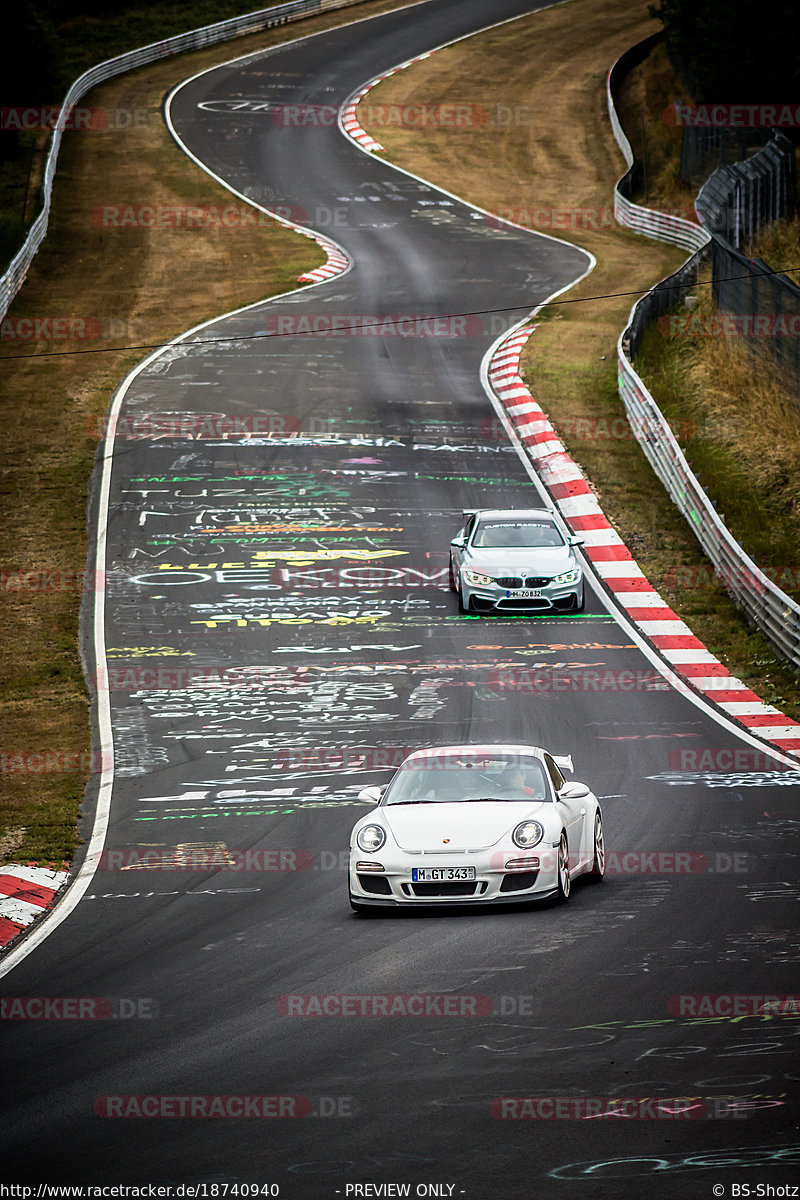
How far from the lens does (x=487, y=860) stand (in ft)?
37.2

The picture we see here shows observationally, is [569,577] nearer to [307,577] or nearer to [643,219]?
[307,577]

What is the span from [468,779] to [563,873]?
1.24m

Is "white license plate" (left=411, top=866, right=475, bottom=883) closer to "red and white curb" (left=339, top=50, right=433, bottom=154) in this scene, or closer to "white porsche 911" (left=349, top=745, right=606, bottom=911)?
"white porsche 911" (left=349, top=745, right=606, bottom=911)

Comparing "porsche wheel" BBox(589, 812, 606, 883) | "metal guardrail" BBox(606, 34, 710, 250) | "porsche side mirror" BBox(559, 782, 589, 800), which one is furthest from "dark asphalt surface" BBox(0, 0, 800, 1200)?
"metal guardrail" BBox(606, 34, 710, 250)

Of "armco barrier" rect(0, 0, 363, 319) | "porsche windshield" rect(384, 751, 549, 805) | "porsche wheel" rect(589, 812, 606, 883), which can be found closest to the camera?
"porsche windshield" rect(384, 751, 549, 805)

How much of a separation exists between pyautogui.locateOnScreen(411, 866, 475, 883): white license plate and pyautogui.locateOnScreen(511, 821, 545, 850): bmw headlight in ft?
1.28

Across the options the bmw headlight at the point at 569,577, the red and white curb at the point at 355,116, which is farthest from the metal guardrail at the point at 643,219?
the bmw headlight at the point at 569,577

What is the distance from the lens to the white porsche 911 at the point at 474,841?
37.4 feet

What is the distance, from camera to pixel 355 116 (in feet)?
215

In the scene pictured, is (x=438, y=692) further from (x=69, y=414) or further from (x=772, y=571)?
(x=69, y=414)

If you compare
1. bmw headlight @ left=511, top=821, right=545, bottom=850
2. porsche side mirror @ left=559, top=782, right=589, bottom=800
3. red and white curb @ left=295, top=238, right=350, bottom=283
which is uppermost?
bmw headlight @ left=511, top=821, right=545, bottom=850

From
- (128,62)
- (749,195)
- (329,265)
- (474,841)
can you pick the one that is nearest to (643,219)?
(749,195)

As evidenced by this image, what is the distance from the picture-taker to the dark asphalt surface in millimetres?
7254

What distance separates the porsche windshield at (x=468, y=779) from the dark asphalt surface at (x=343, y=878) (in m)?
0.94
